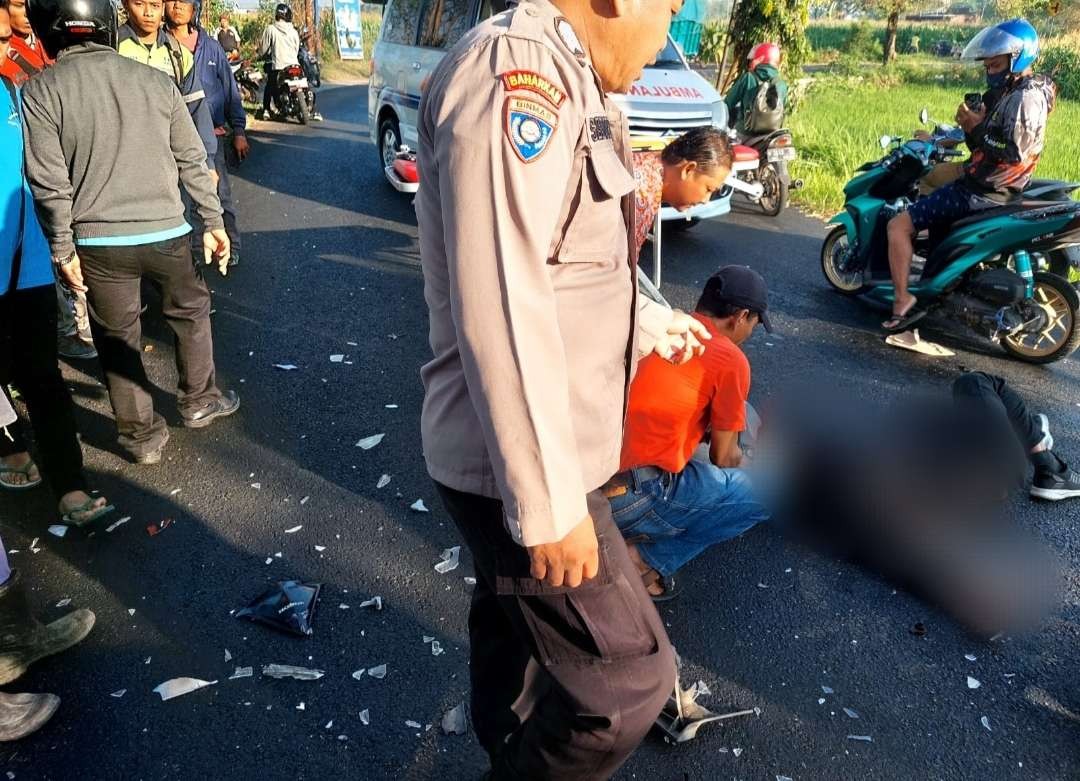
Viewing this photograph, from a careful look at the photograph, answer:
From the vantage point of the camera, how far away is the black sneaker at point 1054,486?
3.54 meters

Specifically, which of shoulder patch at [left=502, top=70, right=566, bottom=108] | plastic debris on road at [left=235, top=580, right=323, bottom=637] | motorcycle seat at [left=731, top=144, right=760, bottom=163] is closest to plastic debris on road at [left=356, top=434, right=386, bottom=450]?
plastic debris on road at [left=235, top=580, right=323, bottom=637]

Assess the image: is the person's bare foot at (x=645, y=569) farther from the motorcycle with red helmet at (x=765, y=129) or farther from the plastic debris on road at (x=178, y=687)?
the motorcycle with red helmet at (x=765, y=129)

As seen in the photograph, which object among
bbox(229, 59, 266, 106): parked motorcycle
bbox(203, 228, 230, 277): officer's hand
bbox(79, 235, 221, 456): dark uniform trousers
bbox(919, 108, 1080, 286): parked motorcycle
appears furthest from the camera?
bbox(229, 59, 266, 106): parked motorcycle

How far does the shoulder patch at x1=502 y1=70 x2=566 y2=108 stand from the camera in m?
1.18

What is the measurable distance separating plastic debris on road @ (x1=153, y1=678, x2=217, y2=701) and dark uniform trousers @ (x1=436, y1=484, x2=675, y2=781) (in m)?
1.39

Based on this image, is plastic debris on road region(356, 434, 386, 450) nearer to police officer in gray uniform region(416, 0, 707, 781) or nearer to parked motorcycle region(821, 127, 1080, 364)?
police officer in gray uniform region(416, 0, 707, 781)

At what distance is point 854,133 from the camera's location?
12469 mm

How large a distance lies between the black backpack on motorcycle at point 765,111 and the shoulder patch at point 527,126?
7.89 m

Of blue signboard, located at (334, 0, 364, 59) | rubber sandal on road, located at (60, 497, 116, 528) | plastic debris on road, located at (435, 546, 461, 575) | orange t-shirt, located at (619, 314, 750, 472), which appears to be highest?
blue signboard, located at (334, 0, 364, 59)

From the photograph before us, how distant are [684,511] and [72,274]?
261 cm

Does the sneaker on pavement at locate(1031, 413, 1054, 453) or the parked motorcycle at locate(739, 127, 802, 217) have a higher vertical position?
the parked motorcycle at locate(739, 127, 802, 217)

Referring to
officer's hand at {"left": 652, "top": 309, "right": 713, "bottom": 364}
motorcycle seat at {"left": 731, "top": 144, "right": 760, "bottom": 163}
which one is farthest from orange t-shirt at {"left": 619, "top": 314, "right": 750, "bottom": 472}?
motorcycle seat at {"left": 731, "top": 144, "right": 760, "bottom": 163}

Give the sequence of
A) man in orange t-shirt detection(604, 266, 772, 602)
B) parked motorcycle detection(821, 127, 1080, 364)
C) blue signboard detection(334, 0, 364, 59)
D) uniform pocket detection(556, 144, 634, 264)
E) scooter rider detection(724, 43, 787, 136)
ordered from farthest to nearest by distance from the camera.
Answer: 1. blue signboard detection(334, 0, 364, 59)
2. scooter rider detection(724, 43, 787, 136)
3. parked motorcycle detection(821, 127, 1080, 364)
4. man in orange t-shirt detection(604, 266, 772, 602)
5. uniform pocket detection(556, 144, 634, 264)

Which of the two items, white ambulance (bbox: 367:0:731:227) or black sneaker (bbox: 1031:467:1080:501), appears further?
white ambulance (bbox: 367:0:731:227)
